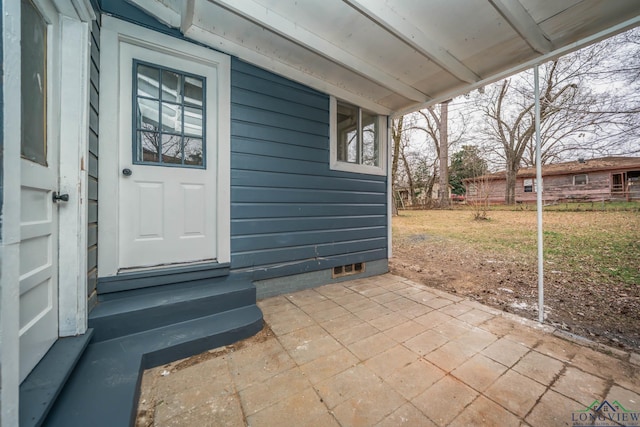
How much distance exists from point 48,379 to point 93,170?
49.9 inches

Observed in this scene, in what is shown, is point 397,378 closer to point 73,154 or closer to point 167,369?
point 167,369

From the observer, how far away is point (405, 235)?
705cm

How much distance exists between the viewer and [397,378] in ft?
4.68

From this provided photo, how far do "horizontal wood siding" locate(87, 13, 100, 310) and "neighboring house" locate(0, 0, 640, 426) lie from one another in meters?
0.02

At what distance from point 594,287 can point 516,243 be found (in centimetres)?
270

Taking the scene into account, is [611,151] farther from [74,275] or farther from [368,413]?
[74,275]

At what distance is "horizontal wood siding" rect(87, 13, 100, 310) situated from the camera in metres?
1.61

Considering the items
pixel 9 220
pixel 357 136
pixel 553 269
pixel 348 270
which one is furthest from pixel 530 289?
pixel 9 220

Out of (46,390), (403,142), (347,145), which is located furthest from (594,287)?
(403,142)

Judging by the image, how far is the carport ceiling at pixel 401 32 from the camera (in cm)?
179

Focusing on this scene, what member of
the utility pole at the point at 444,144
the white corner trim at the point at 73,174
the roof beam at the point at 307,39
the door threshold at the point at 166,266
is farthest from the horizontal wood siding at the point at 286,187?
the utility pole at the point at 444,144

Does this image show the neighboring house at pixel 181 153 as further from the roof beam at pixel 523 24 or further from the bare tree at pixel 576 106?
the bare tree at pixel 576 106

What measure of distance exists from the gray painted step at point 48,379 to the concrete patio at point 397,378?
371 mm

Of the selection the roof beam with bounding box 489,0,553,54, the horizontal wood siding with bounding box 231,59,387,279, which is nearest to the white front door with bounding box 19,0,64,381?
the horizontal wood siding with bounding box 231,59,387,279
